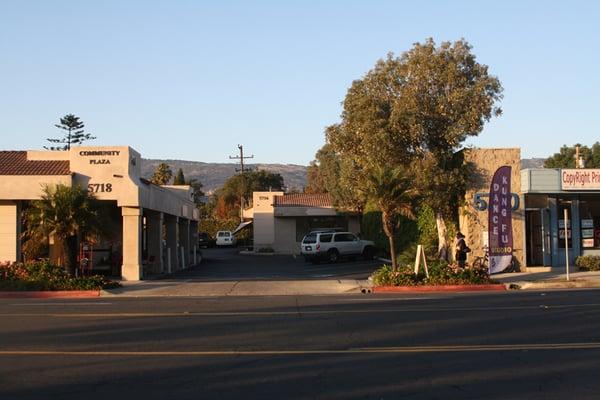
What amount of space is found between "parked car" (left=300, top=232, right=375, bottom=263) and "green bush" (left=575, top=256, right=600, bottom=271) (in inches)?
635

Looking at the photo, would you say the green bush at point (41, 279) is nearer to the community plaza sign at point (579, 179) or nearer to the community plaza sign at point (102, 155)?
the community plaza sign at point (102, 155)

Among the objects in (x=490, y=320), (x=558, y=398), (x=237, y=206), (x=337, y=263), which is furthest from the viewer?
A: (x=237, y=206)

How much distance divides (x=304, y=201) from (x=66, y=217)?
34.1m

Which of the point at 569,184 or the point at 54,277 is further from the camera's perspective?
the point at 569,184

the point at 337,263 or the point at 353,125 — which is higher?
the point at 353,125

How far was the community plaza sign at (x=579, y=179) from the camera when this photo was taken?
95.1 feet

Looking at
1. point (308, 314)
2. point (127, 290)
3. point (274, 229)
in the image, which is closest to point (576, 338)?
point (308, 314)

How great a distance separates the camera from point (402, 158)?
3072 centimetres

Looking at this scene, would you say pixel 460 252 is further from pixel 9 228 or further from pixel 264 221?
pixel 264 221

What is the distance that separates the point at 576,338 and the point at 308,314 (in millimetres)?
5729

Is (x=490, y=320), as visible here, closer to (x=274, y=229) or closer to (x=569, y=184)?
(x=569, y=184)

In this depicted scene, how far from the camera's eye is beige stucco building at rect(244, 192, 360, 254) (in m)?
55.7

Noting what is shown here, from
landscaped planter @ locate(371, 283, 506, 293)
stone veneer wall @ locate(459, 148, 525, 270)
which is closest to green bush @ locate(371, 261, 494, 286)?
landscaped planter @ locate(371, 283, 506, 293)

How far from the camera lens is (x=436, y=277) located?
928 inches
